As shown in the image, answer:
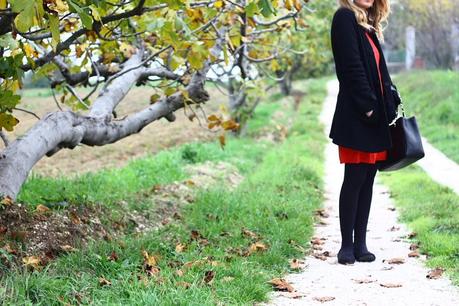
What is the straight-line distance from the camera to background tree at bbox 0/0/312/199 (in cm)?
458

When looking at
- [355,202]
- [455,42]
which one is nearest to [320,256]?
[355,202]

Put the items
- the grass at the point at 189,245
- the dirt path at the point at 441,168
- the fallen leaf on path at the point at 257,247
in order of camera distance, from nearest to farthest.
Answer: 1. the grass at the point at 189,245
2. the fallen leaf on path at the point at 257,247
3. the dirt path at the point at 441,168

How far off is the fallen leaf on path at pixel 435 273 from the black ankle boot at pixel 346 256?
23.4 inches

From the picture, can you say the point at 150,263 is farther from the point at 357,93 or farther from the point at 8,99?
the point at 357,93

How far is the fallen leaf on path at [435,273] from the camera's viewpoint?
5295 mm

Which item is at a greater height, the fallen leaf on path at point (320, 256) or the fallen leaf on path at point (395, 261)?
the fallen leaf on path at point (395, 261)

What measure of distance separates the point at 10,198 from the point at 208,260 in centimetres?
149

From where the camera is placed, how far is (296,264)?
570 centimetres

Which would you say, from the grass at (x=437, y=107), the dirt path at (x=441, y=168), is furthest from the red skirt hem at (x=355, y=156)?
the grass at (x=437, y=107)

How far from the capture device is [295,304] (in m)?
4.75

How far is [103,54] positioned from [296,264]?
10.4 ft

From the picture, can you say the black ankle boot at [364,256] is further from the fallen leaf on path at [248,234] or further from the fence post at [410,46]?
the fence post at [410,46]

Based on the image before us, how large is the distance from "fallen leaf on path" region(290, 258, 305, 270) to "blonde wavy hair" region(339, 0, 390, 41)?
5.80 ft

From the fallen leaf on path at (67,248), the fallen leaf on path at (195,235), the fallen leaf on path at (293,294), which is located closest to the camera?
the fallen leaf on path at (293,294)
